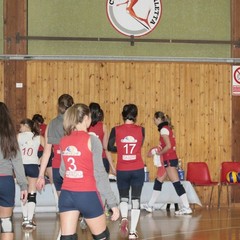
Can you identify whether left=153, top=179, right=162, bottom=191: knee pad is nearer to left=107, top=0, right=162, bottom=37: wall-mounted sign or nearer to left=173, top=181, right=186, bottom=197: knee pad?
left=173, top=181, right=186, bottom=197: knee pad

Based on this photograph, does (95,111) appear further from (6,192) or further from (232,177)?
(232,177)

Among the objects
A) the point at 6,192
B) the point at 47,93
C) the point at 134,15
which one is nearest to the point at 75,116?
the point at 6,192

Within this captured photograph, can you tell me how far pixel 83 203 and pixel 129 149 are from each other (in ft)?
13.9

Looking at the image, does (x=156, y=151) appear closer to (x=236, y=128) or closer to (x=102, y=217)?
(x=236, y=128)

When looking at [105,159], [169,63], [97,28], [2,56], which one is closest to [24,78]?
[2,56]

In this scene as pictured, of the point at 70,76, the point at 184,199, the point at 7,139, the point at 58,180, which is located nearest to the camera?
the point at 7,139

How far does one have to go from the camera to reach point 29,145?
1192cm

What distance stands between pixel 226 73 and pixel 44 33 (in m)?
4.14

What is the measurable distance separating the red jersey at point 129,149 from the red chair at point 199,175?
18.3 feet

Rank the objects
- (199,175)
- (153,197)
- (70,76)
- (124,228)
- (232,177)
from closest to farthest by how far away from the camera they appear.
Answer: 1. (124,228)
2. (153,197)
3. (232,177)
4. (199,175)
5. (70,76)

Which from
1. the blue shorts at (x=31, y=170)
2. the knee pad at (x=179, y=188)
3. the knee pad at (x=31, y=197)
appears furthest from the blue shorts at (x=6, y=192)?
the knee pad at (x=179, y=188)

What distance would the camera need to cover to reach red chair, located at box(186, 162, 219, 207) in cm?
1572

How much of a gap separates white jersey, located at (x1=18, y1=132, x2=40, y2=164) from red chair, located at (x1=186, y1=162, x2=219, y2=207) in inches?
192

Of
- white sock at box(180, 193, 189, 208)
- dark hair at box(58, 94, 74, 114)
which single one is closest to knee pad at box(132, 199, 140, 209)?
dark hair at box(58, 94, 74, 114)
